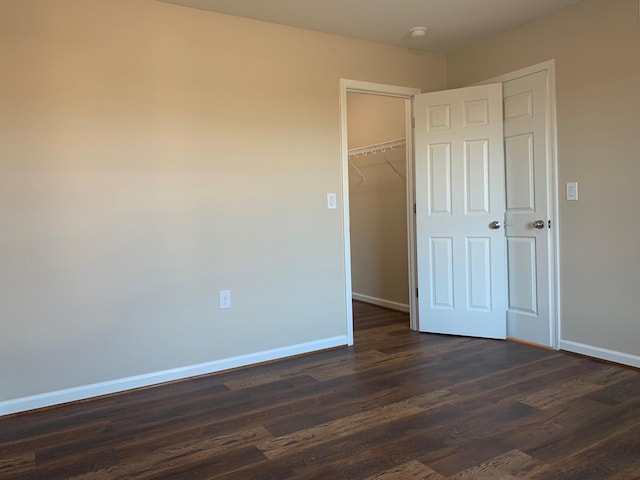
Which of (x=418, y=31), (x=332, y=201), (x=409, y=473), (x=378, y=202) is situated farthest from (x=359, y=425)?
(x=378, y=202)

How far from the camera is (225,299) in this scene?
3.20 metres

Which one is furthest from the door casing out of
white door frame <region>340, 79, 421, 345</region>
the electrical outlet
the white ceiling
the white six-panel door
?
the electrical outlet

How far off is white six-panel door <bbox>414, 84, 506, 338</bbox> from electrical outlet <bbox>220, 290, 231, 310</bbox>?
1654mm

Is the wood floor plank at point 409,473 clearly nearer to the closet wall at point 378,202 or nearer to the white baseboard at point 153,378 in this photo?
the white baseboard at point 153,378

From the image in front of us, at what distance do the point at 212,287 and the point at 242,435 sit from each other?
1.15 metres

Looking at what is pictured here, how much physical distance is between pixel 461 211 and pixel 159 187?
2.27m

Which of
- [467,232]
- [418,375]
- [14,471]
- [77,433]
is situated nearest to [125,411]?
[77,433]

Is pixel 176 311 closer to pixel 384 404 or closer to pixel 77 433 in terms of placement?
pixel 77 433

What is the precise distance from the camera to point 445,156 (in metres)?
3.80

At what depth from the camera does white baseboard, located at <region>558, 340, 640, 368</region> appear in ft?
9.73

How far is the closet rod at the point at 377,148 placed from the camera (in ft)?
15.4

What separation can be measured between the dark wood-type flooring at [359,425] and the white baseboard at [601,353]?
0.25 ft

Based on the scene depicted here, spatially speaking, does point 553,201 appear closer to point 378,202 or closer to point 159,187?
point 378,202

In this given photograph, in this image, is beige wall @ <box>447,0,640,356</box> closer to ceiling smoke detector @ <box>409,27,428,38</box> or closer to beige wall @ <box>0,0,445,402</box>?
ceiling smoke detector @ <box>409,27,428,38</box>
